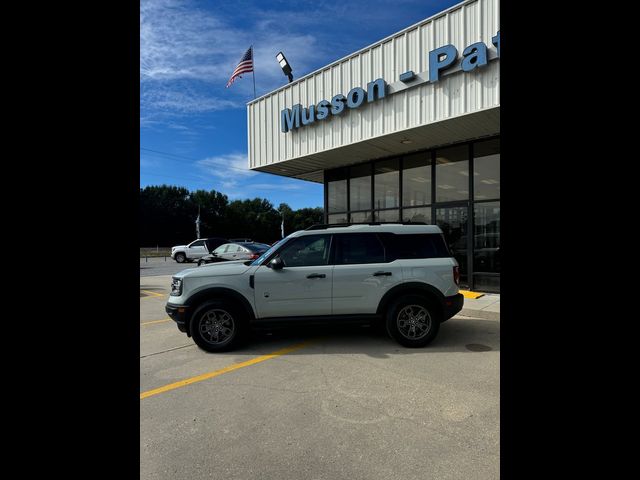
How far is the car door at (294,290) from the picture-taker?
18.0ft

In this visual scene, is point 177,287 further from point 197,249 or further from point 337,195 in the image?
point 197,249

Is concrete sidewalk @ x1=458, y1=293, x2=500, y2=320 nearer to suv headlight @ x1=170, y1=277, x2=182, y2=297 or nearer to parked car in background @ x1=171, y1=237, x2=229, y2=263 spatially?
suv headlight @ x1=170, y1=277, x2=182, y2=297

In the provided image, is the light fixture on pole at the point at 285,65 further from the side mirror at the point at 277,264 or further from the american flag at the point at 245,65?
the side mirror at the point at 277,264

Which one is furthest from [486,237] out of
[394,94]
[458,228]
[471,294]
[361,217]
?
[394,94]

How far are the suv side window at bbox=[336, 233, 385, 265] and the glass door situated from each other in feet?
18.4

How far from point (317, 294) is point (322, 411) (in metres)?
2.21

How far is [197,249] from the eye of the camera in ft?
89.6

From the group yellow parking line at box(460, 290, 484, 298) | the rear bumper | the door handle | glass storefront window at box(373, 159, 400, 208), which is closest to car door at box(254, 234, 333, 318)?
the door handle
